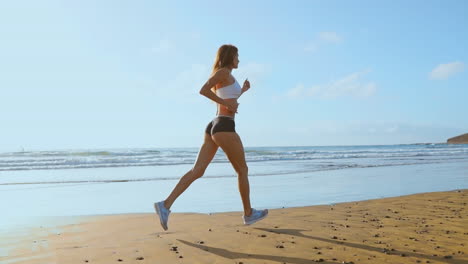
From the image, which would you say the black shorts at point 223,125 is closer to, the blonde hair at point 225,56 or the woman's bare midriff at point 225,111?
the woman's bare midriff at point 225,111

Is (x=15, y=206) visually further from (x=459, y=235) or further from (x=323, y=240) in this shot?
(x=459, y=235)

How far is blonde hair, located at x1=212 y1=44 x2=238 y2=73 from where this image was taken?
15.2 feet

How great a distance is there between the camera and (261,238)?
15.3ft

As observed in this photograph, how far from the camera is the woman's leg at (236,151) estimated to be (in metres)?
4.46

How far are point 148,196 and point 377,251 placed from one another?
6.28 metres

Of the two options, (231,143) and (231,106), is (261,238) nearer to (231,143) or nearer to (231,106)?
→ (231,143)

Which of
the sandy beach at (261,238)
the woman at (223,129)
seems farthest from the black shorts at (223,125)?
the sandy beach at (261,238)

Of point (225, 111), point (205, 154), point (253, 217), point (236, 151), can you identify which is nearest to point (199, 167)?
point (205, 154)

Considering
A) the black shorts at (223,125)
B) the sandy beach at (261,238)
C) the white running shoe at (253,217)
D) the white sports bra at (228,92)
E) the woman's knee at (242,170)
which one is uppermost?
the white sports bra at (228,92)

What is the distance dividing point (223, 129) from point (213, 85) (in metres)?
0.47

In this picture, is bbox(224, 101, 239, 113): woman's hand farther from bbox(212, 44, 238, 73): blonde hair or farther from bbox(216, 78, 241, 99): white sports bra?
bbox(212, 44, 238, 73): blonde hair

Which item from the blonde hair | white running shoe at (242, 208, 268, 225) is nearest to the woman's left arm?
the blonde hair

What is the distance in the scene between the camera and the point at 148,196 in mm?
9516

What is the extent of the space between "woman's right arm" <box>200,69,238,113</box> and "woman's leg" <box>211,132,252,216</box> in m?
0.28
